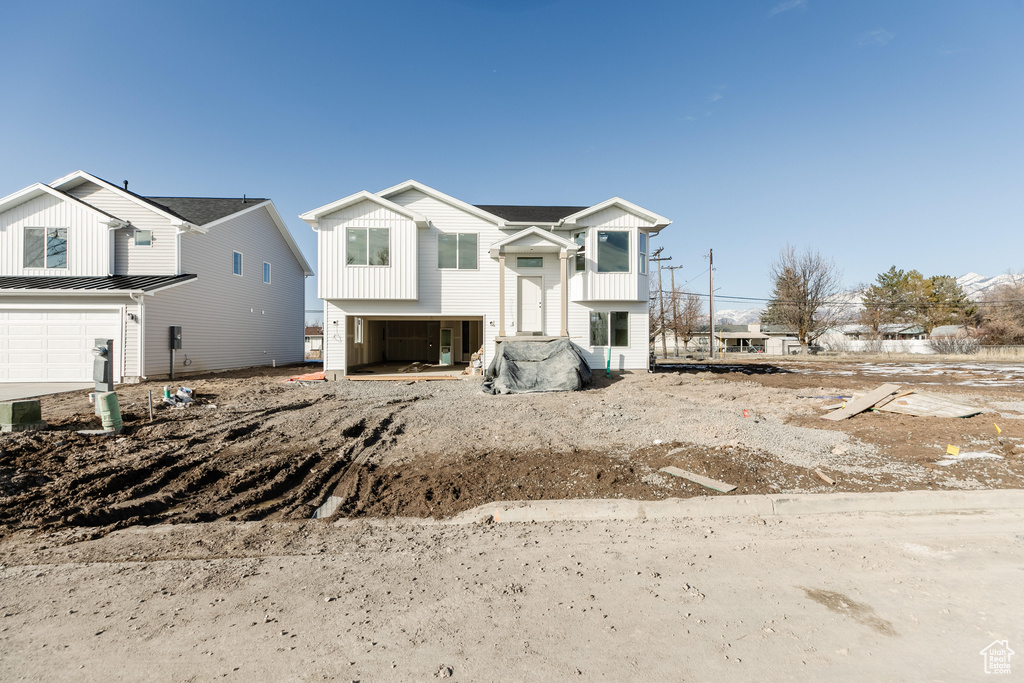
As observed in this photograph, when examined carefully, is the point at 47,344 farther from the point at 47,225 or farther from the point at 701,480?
the point at 701,480

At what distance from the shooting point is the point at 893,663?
92.2 inches

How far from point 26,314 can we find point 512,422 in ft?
56.7

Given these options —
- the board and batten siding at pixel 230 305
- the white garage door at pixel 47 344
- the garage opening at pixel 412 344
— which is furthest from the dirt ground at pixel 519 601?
the white garage door at pixel 47 344

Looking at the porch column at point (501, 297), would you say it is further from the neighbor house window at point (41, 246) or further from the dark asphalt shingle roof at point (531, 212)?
the neighbor house window at point (41, 246)

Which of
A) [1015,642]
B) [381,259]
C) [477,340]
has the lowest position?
[1015,642]

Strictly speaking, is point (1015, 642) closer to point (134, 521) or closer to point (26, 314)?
point (134, 521)

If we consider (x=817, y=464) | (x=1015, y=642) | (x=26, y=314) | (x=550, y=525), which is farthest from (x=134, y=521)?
(x=26, y=314)

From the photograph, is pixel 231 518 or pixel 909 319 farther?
pixel 909 319

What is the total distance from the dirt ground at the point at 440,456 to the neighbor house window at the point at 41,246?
8803 millimetres

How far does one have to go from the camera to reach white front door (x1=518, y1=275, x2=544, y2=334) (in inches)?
666

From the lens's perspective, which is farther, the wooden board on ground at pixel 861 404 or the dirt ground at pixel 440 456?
the wooden board on ground at pixel 861 404

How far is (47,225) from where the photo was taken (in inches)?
630

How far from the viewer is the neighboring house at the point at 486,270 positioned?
52.0ft

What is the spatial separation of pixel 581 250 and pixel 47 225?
64.1 feet
